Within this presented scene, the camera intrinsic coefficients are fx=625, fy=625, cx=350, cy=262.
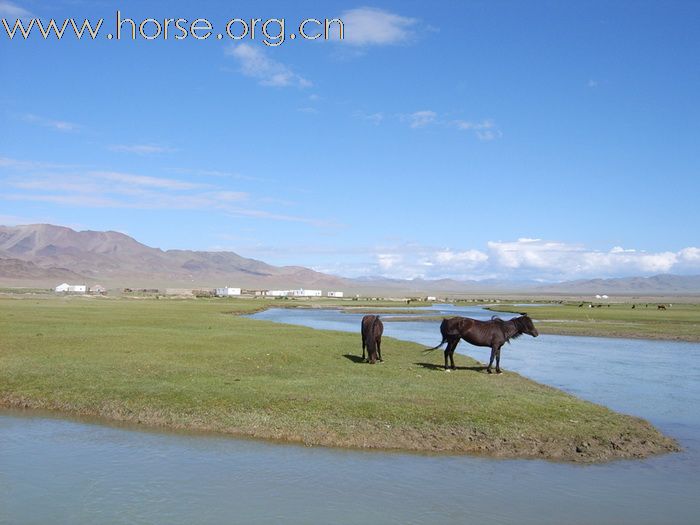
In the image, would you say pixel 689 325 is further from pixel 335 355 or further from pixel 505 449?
pixel 505 449

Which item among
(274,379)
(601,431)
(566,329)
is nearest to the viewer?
(601,431)

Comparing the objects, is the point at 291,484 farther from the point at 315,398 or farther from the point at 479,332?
the point at 479,332

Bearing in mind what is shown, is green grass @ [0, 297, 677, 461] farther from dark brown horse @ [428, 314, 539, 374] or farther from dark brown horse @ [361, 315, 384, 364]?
dark brown horse @ [428, 314, 539, 374]

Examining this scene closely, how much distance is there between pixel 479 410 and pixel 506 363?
14.6m

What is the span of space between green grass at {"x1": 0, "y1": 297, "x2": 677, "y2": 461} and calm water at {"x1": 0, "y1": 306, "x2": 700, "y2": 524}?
84 centimetres

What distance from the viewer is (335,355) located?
27.8 m

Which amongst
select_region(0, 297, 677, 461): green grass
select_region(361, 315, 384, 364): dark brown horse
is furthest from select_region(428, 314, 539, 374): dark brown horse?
select_region(361, 315, 384, 364): dark brown horse

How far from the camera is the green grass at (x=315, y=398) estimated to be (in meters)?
15.7

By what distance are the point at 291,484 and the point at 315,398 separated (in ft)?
19.0

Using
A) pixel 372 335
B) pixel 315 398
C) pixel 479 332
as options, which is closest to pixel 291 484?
pixel 315 398

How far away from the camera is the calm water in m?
11.2

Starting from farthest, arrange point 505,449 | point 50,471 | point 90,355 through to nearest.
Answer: point 90,355 < point 505,449 < point 50,471

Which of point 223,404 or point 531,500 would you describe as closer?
point 531,500

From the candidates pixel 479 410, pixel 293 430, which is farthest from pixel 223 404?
pixel 479 410
